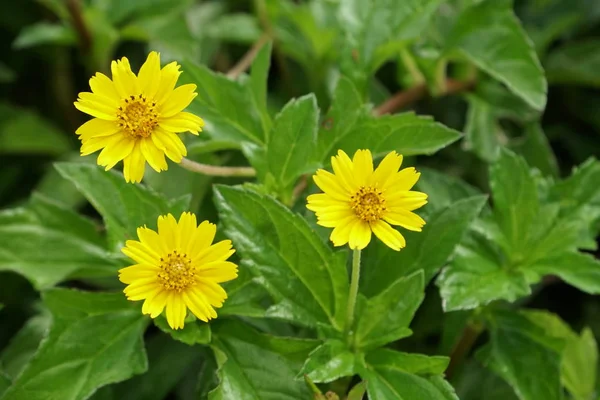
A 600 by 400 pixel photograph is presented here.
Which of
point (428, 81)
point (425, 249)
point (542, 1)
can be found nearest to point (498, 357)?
point (425, 249)

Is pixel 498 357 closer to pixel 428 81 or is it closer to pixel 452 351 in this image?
pixel 452 351

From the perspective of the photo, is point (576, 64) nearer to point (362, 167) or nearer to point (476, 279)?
point (476, 279)

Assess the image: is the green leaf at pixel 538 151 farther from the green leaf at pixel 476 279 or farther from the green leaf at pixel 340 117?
the green leaf at pixel 340 117

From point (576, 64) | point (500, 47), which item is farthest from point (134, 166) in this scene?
point (576, 64)

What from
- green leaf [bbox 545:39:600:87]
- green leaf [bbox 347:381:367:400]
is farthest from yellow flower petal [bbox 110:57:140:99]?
green leaf [bbox 545:39:600:87]

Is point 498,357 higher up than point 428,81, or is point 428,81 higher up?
point 428,81

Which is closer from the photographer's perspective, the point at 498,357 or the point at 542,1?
the point at 498,357
